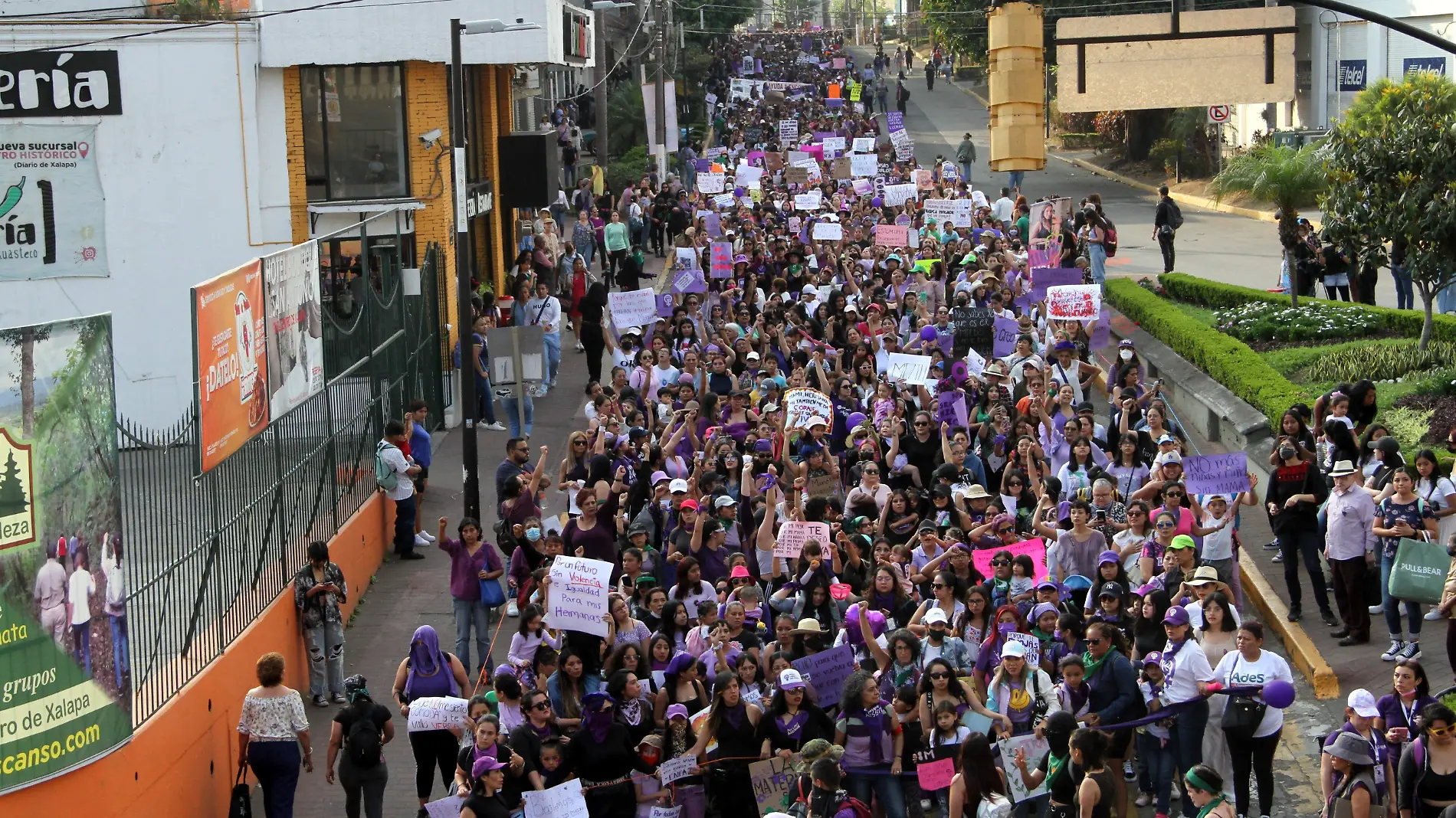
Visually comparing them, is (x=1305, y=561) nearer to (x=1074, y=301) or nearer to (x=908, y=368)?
(x=908, y=368)

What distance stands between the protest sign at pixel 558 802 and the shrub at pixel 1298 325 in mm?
15447

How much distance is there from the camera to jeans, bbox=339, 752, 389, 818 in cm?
1126

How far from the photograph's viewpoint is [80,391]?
33.2 feet

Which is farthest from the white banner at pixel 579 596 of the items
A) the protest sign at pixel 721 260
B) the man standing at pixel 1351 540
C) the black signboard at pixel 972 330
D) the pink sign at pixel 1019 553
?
the protest sign at pixel 721 260

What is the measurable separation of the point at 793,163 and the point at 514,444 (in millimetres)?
23719

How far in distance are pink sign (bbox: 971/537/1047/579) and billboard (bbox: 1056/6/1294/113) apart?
7069 mm

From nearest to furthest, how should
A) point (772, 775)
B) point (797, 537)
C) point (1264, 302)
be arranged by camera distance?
point (772, 775) < point (797, 537) < point (1264, 302)

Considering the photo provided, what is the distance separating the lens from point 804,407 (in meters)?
16.5

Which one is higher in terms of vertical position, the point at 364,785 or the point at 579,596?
the point at 579,596

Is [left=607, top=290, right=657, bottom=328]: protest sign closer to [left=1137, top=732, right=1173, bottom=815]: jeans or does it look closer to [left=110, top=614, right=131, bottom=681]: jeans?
[left=110, top=614, right=131, bottom=681]: jeans

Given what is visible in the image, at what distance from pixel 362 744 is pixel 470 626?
3228 mm

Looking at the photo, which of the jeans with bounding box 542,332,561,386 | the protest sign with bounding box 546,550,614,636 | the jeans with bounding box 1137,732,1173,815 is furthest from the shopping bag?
the jeans with bounding box 542,332,561,386

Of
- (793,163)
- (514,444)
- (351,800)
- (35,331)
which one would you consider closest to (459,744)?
(351,800)

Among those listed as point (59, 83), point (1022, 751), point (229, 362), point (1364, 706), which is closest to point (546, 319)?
point (59, 83)
